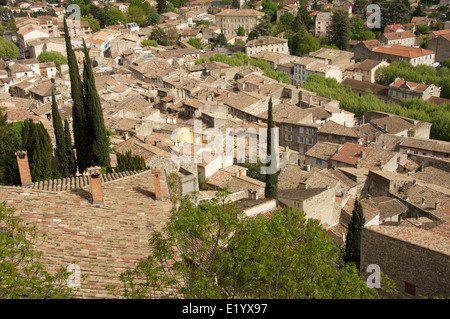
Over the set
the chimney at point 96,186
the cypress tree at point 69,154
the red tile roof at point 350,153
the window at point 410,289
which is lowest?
the red tile roof at point 350,153

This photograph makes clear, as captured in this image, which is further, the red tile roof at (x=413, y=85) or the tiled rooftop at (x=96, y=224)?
the red tile roof at (x=413, y=85)

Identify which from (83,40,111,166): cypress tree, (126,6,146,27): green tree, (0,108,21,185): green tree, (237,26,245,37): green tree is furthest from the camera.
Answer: (126,6,146,27): green tree

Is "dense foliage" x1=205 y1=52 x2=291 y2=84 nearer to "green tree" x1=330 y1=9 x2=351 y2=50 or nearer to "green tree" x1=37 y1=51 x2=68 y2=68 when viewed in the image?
"green tree" x1=330 y1=9 x2=351 y2=50

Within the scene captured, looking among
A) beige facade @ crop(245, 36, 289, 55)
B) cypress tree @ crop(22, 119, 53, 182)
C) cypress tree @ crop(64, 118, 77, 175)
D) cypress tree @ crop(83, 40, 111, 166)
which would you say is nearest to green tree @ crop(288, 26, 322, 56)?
beige facade @ crop(245, 36, 289, 55)

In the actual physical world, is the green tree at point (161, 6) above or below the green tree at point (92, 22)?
above

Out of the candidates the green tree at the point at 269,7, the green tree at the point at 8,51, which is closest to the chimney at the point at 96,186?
the green tree at the point at 8,51

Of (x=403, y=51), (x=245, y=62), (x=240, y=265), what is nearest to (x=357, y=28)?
(x=403, y=51)

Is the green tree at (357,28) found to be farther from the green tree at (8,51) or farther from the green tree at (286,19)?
the green tree at (8,51)

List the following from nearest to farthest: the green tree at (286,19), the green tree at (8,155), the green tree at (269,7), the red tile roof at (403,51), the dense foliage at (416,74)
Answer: the green tree at (8,155)
the dense foliage at (416,74)
the red tile roof at (403,51)
the green tree at (286,19)
the green tree at (269,7)
